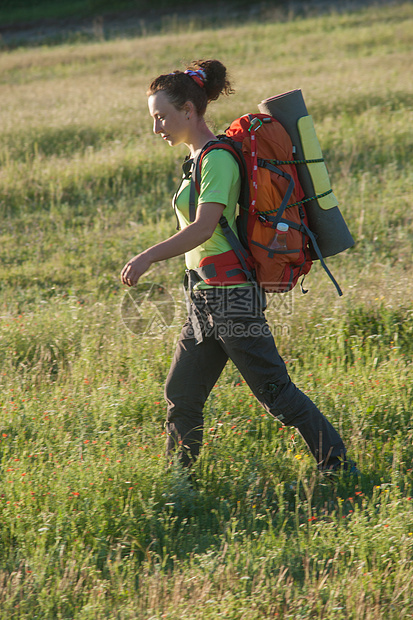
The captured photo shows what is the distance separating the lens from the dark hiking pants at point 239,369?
125 inches

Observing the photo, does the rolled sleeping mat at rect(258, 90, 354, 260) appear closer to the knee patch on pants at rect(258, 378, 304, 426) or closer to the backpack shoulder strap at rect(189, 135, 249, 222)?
the backpack shoulder strap at rect(189, 135, 249, 222)

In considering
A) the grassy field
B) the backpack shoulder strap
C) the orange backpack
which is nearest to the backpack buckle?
the orange backpack

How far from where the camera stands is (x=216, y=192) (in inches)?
114

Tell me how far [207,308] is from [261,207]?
1.92 feet

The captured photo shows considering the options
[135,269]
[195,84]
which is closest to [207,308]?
[135,269]

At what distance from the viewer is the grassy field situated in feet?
8.80

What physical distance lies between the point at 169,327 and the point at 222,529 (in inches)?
86.5

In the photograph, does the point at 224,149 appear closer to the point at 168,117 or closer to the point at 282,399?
the point at 168,117

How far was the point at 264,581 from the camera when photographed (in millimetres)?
2725

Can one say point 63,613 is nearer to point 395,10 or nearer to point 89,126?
point 89,126

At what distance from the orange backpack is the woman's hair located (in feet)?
0.67

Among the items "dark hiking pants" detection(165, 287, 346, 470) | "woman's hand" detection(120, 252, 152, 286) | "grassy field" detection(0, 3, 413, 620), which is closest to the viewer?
"grassy field" detection(0, 3, 413, 620)

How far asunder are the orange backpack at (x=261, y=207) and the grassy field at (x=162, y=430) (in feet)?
1.52

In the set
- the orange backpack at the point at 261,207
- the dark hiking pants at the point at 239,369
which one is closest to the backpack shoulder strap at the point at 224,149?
the orange backpack at the point at 261,207
